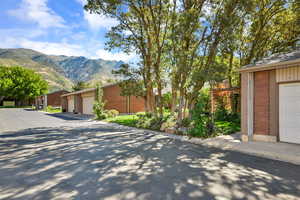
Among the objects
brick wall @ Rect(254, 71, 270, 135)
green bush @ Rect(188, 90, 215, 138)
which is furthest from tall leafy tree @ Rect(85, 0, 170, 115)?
brick wall @ Rect(254, 71, 270, 135)

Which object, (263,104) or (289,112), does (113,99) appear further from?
(289,112)

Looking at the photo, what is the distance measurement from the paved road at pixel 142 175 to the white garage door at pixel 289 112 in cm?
238

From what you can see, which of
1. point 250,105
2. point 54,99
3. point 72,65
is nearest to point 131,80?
point 250,105

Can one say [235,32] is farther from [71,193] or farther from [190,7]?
[71,193]

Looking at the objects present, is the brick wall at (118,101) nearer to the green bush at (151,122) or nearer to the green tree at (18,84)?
the green bush at (151,122)

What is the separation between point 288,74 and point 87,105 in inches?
841

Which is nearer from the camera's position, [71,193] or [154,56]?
[71,193]

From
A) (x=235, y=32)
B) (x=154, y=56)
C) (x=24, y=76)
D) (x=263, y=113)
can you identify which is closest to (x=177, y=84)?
(x=154, y=56)

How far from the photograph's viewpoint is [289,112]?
6.45 m

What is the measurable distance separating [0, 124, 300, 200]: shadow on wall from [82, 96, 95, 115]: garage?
53.3ft

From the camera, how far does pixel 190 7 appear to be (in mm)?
10172

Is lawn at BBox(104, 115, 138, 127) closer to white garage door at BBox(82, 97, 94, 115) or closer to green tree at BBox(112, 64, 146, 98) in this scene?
green tree at BBox(112, 64, 146, 98)

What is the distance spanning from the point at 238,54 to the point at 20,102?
62.3 m

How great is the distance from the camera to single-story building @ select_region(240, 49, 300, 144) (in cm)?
636
